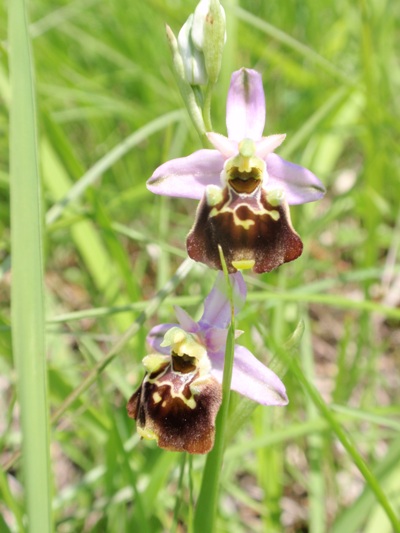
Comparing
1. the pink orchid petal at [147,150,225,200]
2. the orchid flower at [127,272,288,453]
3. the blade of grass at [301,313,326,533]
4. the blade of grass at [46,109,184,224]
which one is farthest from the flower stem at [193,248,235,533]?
the blade of grass at [46,109,184,224]

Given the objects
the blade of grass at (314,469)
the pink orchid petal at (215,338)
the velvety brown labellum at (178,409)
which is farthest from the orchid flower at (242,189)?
the blade of grass at (314,469)

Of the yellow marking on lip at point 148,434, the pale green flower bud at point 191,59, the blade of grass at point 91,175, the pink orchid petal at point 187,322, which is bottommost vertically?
the yellow marking on lip at point 148,434

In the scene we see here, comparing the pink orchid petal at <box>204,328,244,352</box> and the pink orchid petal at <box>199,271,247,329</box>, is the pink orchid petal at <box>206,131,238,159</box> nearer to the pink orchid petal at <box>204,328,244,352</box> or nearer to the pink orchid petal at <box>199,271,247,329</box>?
the pink orchid petal at <box>199,271,247,329</box>

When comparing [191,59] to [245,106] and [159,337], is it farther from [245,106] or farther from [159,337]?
[159,337]

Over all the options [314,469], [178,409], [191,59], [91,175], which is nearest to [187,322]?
[178,409]

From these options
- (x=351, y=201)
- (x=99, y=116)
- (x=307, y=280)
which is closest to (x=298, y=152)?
(x=351, y=201)

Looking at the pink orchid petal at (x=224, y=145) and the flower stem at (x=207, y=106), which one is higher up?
the flower stem at (x=207, y=106)

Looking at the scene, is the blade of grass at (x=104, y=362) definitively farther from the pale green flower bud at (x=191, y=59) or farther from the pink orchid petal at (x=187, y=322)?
the pale green flower bud at (x=191, y=59)

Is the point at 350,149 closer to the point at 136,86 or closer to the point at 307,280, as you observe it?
the point at 307,280
